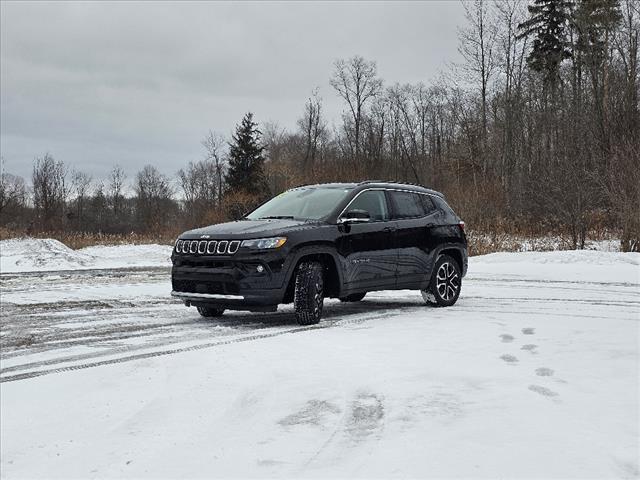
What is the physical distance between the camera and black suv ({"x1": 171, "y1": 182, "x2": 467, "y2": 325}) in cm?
700

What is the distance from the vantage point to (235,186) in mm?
46344

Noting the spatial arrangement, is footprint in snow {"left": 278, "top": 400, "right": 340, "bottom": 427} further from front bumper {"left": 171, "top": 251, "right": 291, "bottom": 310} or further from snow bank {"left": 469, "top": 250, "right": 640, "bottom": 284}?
snow bank {"left": 469, "top": 250, "right": 640, "bottom": 284}

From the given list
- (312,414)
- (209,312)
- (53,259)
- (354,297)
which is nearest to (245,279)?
(209,312)

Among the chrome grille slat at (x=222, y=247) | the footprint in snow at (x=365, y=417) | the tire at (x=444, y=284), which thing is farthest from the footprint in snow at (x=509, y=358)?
the tire at (x=444, y=284)

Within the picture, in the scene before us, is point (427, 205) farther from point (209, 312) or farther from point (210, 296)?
point (210, 296)

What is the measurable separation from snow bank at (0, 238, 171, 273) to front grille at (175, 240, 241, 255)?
1153cm

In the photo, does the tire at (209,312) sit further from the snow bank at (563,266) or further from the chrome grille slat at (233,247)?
the snow bank at (563,266)

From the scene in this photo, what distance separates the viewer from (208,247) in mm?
7246

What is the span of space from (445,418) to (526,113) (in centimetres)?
3758

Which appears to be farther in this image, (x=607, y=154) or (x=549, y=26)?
(x=549, y=26)

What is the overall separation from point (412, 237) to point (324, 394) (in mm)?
4848

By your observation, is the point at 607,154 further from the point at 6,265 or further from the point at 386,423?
the point at 386,423

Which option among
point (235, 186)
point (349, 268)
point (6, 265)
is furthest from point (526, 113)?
point (349, 268)

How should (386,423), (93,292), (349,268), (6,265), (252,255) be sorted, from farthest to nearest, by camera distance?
(6,265)
(93,292)
(349,268)
(252,255)
(386,423)
